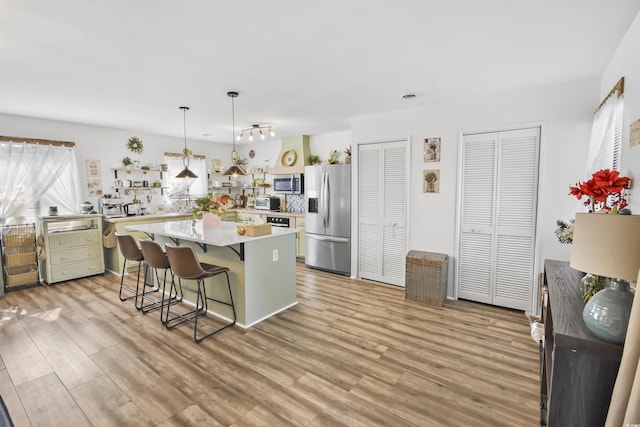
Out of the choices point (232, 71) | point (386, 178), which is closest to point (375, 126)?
point (386, 178)

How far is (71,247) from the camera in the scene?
15.4 ft

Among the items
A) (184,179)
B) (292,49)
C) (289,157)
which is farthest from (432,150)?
(184,179)

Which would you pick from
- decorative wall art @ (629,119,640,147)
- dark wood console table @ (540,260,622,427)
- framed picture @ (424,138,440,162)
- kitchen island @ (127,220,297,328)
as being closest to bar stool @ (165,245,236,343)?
kitchen island @ (127,220,297,328)

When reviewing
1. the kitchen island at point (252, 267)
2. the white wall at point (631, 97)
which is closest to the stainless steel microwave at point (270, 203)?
the kitchen island at point (252, 267)

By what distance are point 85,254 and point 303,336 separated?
4047 millimetres

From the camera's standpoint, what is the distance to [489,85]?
3221 mm

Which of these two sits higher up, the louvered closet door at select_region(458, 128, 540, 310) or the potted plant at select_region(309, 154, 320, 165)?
the potted plant at select_region(309, 154, 320, 165)

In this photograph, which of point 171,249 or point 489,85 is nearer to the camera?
point 171,249

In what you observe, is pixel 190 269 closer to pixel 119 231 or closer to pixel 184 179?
pixel 119 231

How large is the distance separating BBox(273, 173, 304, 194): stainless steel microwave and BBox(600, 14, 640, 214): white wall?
4594 mm

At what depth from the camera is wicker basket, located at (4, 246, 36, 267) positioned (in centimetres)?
430

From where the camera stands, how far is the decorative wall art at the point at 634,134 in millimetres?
1754

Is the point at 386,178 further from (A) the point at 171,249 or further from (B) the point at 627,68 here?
(A) the point at 171,249

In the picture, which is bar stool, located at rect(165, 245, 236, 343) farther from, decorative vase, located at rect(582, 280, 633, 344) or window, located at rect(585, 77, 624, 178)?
window, located at rect(585, 77, 624, 178)
